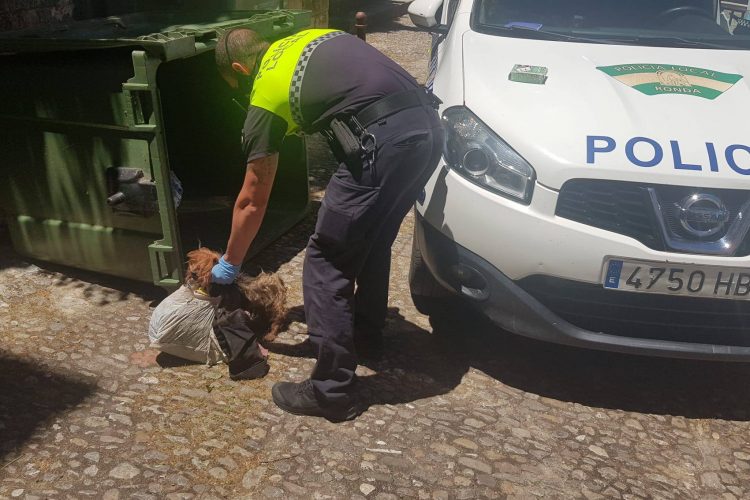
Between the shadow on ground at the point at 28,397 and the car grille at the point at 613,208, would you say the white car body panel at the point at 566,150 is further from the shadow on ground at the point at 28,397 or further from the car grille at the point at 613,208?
the shadow on ground at the point at 28,397

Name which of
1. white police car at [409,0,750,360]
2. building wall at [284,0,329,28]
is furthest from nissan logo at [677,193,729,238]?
building wall at [284,0,329,28]

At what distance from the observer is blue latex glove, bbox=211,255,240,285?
3.04 meters

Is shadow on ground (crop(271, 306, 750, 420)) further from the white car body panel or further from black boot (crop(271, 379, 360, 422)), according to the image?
the white car body panel

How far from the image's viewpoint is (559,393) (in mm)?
3289

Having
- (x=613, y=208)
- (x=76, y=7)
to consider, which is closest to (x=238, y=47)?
(x=613, y=208)

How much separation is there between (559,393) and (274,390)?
129 cm

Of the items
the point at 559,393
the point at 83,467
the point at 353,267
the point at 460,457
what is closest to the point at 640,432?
the point at 559,393

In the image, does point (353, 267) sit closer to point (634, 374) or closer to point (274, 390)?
point (274, 390)

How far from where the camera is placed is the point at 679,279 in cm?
280

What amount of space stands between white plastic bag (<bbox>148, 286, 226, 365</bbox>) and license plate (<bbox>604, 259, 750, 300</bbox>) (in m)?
1.73

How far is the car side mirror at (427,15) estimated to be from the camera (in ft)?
14.1

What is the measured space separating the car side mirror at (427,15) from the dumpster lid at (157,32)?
679 millimetres

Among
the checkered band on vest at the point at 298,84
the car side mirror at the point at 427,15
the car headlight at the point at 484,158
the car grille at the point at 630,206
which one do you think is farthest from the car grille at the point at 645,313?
the car side mirror at the point at 427,15

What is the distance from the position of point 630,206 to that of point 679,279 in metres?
0.34
